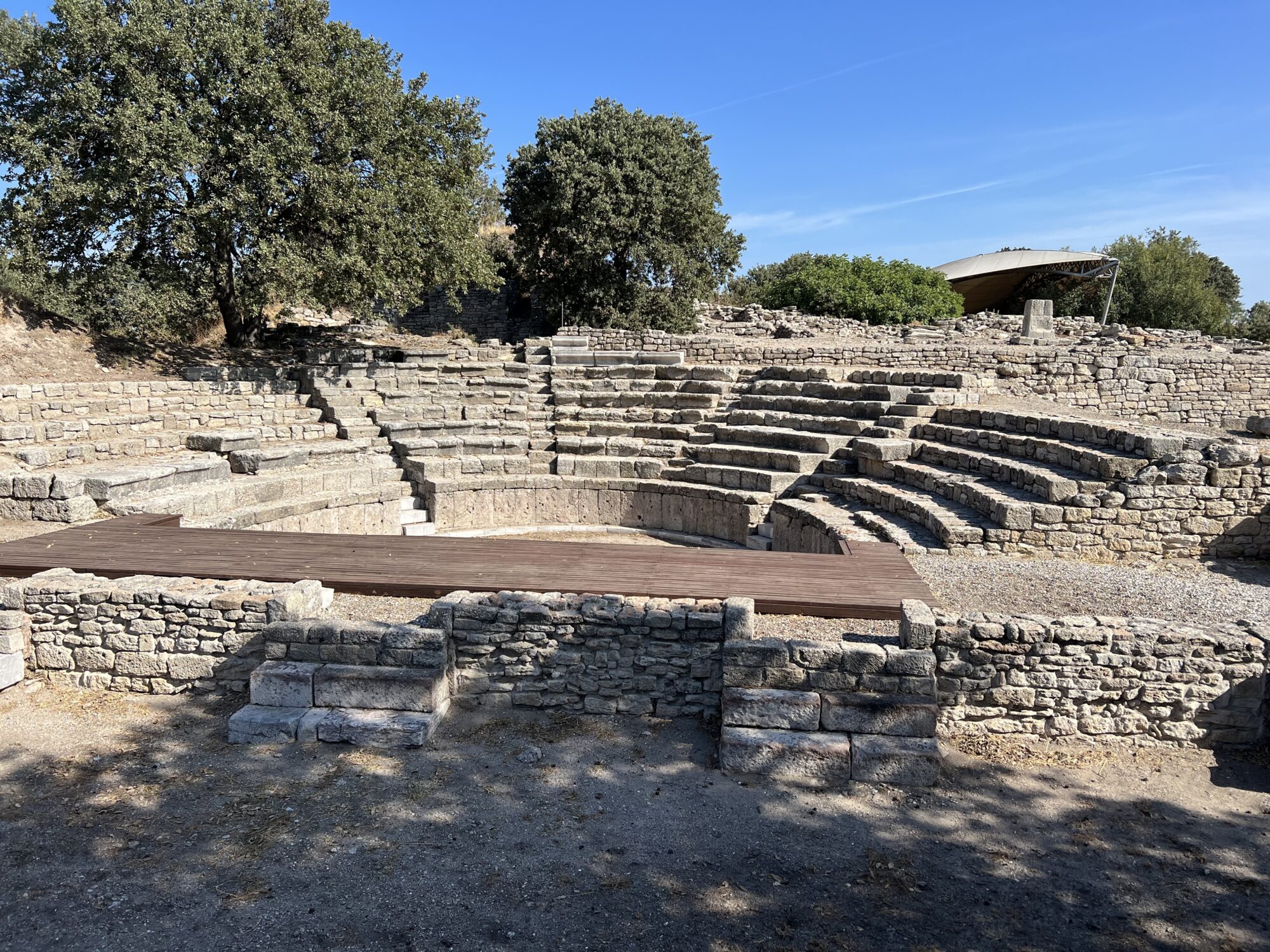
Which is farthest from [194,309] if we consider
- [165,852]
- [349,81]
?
[165,852]

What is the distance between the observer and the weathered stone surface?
634cm

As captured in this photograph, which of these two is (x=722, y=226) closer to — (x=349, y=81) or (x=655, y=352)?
(x=655, y=352)

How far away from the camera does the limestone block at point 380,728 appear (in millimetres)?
6344

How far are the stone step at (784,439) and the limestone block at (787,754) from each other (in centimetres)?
811

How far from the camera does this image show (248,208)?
47.1 feet

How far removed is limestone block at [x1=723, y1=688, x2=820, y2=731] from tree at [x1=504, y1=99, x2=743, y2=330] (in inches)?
759

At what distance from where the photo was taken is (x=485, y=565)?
27.2ft

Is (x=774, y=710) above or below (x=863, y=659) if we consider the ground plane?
below

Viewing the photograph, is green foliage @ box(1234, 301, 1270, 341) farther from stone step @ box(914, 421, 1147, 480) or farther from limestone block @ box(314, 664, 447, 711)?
limestone block @ box(314, 664, 447, 711)

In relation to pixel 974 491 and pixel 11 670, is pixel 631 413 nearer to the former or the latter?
pixel 974 491

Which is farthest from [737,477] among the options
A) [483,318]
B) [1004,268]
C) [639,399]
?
[1004,268]

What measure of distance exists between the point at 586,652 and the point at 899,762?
2579 millimetres

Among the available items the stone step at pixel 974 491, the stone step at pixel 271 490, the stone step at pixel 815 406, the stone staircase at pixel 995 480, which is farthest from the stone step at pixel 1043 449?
the stone step at pixel 271 490

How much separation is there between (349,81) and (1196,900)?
16389 millimetres
